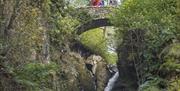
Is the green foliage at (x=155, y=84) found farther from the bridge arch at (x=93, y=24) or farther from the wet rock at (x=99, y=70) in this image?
the bridge arch at (x=93, y=24)

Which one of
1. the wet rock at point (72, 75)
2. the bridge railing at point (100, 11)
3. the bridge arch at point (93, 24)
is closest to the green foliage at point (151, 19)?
the wet rock at point (72, 75)

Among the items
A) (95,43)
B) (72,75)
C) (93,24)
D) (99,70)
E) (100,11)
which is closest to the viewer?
(72,75)

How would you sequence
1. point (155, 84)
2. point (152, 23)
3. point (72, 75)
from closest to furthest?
point (155, 84), point (152, 23), point (72, 75)

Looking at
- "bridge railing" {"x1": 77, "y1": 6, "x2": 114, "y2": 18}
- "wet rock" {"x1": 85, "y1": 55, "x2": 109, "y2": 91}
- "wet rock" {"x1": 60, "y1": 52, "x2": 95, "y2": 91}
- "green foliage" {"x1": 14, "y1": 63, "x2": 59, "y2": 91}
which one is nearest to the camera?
"green foliage" {"x1": 14, "y1": 63, "x2": 59, "y2": 91}

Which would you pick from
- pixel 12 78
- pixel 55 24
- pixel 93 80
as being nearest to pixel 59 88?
pixel 55 24

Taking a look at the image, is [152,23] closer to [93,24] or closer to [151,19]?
[151,19]

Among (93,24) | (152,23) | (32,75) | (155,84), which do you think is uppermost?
(32,75)

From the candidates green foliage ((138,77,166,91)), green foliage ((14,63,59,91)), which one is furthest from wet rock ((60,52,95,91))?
green foliage ((14,63,59,91))

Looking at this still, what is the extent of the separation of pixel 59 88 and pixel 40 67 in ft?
15.8

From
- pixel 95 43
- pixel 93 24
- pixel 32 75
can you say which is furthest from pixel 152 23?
pixel 95 43

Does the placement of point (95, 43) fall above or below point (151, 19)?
below

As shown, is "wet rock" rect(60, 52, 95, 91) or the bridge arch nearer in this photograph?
"wet rock" rect(60, 52, 95, 91)

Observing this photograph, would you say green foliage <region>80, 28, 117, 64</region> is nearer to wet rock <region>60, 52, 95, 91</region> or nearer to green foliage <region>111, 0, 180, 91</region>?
wet rock <region>60, 52, 95, 91</region>

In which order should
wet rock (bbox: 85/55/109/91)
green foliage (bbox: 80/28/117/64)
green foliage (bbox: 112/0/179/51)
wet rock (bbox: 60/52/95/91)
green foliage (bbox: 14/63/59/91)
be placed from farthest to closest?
green foliage (bbox: 80/28/117/64)
wet rock (bbox: 85/55/109/91)
wet rock (bbox: 60/52/95/91)
green foliage (bbox: 112/0/179/51)
green foliage (bbox: 14/63/59/91)
